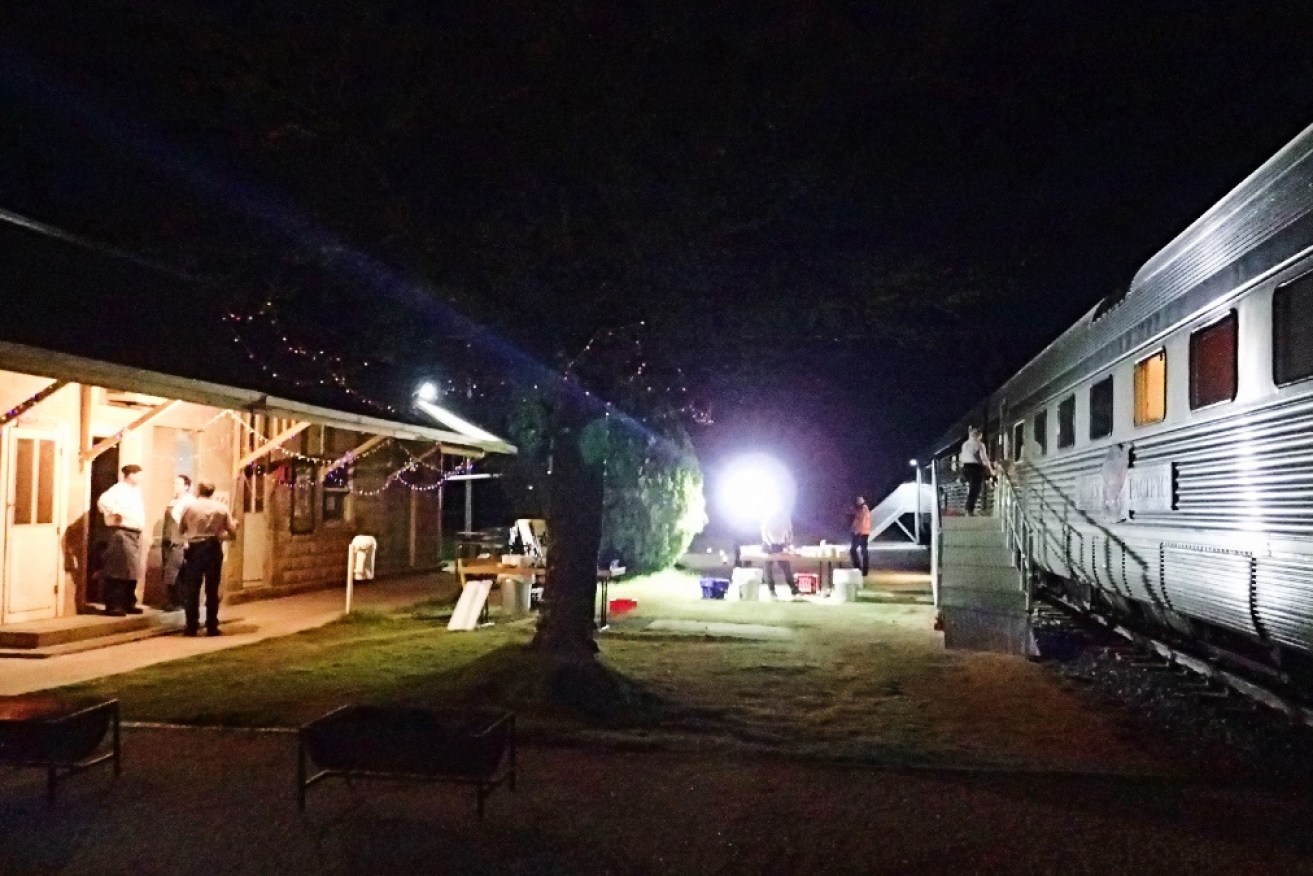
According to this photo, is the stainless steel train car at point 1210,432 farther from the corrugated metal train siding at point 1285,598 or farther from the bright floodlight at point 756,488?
the bright floodlight at point 756,488

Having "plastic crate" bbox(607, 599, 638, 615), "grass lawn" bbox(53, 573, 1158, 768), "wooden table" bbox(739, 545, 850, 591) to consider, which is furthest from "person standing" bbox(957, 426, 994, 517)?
"plastic crate" bbox(607, 599, 638, 615)

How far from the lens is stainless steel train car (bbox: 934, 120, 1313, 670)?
689 cm

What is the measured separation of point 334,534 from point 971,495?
9.91 m

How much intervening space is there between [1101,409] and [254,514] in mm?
10858

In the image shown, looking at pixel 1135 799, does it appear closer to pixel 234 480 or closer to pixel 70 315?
pixel 70 315

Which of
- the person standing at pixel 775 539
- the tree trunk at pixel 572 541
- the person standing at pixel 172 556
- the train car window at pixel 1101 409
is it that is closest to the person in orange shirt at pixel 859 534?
the person standing at pixel 775 539

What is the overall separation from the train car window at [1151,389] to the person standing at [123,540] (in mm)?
10025

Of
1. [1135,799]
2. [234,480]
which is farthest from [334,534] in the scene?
[1135,799]

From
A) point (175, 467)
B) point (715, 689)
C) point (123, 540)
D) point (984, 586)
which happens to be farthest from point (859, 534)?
point (123, 540)

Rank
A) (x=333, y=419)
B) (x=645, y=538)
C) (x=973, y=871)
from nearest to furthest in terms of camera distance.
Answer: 1. (x=973, y=871)
2. (x=333, y=419)
3. (x=645, y=538)

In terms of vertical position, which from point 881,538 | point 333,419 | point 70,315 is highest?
point 70,315

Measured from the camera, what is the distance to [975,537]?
1430 cm

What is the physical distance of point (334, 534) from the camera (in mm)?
18281

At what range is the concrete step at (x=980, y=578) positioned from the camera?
1339 cm
